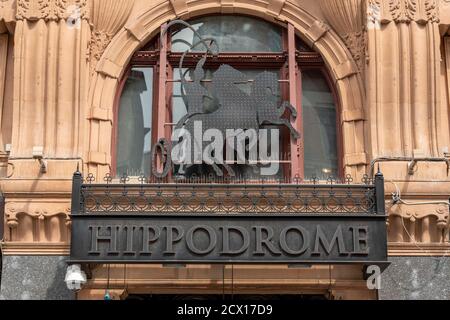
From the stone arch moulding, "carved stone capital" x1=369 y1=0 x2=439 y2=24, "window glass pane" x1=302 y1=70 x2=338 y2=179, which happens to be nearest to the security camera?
the stone arch moulding

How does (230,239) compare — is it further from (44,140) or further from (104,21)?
(104,21)

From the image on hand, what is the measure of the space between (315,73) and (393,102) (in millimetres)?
1852

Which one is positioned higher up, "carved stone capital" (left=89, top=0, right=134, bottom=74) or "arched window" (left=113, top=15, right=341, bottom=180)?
"carved stone capital" (left=89, top=0, right=134, bottom=74)

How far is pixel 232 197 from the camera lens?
15484mm

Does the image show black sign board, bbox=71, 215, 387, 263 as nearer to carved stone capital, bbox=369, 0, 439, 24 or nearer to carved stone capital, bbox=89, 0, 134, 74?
carved stone capital, bbox=89, 0, 134, 74

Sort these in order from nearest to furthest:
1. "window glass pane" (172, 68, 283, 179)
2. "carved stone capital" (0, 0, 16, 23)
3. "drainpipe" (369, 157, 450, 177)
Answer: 1. "drainpipe" (369, 157, 450, 177)
2. "window glass pane" (172, 68, 283, 179)
3. "carved stone capital" (0, 0, 16, 23)

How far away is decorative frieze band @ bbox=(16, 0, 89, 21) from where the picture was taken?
54.1 feet

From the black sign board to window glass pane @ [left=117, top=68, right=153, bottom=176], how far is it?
197cm

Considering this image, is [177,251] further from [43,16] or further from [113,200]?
[43,16]

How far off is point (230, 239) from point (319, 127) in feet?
10.7

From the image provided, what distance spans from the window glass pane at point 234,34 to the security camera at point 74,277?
4657mm

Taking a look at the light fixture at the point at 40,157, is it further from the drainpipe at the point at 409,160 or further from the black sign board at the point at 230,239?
the drainpipe at the point at 409,160

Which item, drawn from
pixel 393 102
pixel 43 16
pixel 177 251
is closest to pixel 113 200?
pixel 177 251

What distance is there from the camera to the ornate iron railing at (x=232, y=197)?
598 inches
